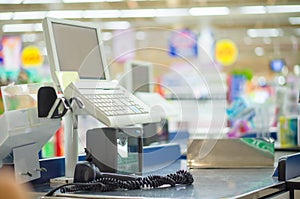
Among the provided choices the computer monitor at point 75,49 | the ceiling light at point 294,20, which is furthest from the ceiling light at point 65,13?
the computer monitor at point 75,49

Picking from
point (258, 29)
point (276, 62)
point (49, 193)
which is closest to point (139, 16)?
point (258, 29)

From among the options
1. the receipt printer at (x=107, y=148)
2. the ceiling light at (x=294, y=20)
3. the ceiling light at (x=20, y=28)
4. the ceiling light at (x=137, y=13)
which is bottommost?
the receipt printer at (x=107, y=148)

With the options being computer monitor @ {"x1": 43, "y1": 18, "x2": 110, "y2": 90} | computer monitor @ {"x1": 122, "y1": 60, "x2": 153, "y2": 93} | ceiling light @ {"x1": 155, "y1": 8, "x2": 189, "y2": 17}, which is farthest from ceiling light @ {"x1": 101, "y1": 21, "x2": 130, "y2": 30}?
computer monitor @ {"x1": 43, "y1": 18, "x2": 110, "y2": 90}

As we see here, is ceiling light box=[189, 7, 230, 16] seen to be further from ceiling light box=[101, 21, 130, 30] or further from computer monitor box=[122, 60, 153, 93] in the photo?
computer monitor box=[122, 60, 153, 93]

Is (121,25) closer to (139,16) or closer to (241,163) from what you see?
(139,16)

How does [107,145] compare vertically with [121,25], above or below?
below

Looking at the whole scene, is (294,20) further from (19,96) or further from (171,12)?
(19,96)

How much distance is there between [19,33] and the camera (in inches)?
546

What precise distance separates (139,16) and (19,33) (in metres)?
2.93

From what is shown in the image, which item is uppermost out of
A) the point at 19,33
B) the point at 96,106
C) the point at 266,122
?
the point at 19,33

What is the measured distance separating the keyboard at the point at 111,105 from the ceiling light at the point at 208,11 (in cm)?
1029

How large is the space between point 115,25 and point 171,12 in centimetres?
207

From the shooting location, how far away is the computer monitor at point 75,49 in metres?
2.33

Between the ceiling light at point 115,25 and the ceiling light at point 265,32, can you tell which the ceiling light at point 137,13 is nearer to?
the ceiling light at point 115,25
